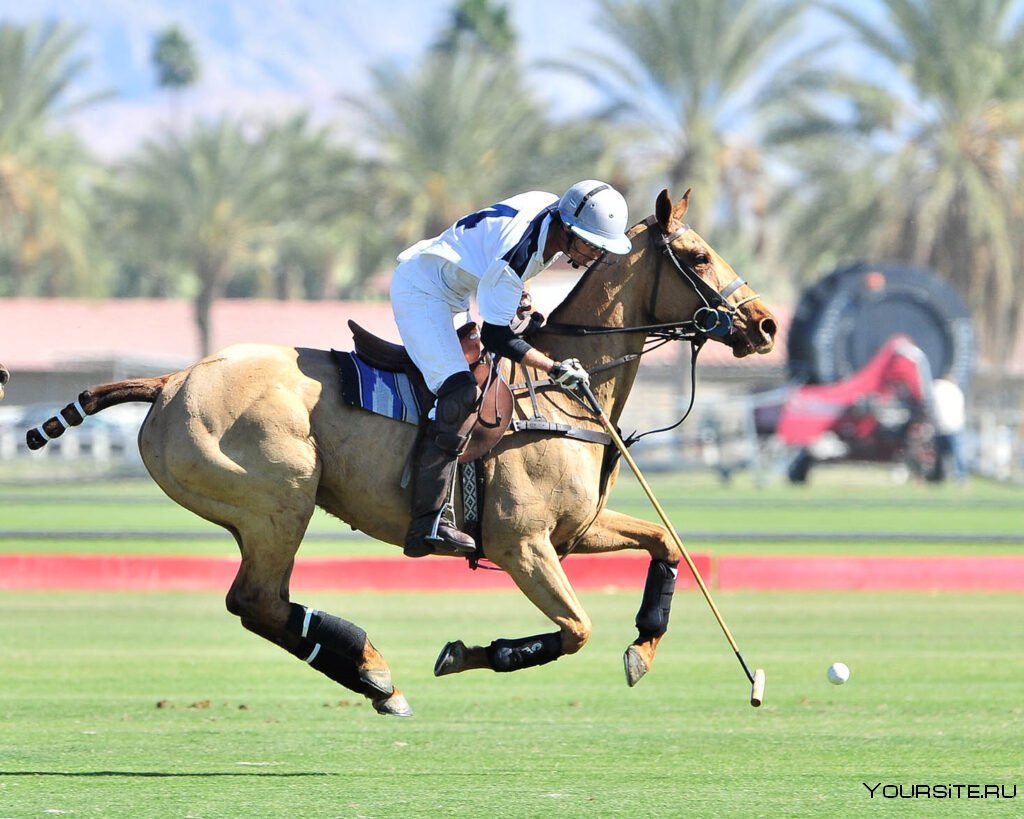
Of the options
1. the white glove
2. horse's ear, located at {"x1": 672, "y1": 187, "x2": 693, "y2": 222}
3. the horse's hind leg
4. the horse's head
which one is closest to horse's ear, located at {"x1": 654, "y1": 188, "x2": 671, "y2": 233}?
the horse's head

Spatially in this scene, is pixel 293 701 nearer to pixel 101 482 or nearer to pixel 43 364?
pixel 101 482

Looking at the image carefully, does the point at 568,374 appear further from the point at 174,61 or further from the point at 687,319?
the point at 174,61

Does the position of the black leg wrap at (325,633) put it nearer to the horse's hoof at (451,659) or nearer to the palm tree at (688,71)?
the horse's hoof at (451,659)

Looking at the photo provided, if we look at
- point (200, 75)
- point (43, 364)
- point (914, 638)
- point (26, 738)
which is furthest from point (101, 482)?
point (200, 75)

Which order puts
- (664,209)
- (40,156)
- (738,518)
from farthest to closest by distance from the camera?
(40,156)
(738,518)
(664,209)

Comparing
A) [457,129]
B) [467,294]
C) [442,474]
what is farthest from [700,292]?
[457,129]

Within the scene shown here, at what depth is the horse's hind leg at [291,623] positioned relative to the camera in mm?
8094

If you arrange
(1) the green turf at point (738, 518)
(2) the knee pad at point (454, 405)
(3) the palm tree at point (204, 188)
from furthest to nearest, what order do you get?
(3) the palm tree at point (204, 188) < (1) the green turf at point (738, 518) < (2) the knee pad at point (454, 405)

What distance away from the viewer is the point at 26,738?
8.70m

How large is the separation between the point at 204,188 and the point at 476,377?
141 ft

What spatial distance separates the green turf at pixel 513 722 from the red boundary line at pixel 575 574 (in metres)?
A: 1.52

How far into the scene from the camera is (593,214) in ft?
26.7

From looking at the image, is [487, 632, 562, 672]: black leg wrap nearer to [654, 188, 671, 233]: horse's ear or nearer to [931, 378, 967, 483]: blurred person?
[654, 188, 671, 233]: horse's ear

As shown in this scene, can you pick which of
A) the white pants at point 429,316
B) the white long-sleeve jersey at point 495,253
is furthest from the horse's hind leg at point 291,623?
the white long-sleeve jersey at point 495,253
